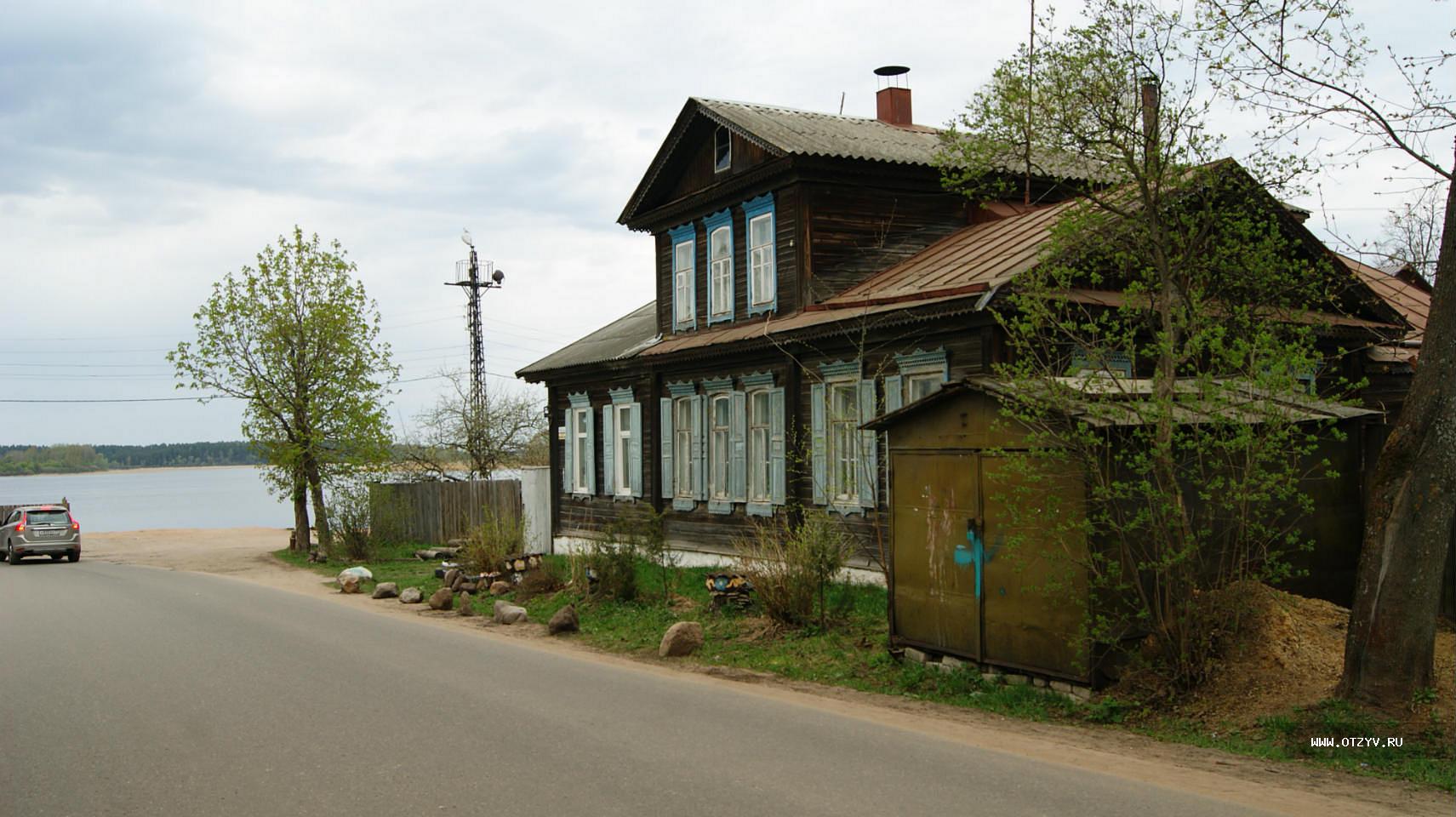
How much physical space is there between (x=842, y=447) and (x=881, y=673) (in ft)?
20.9

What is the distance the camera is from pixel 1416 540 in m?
8.21

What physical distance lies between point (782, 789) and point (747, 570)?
24.0ft

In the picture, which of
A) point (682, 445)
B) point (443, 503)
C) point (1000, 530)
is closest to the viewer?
point (1000, 530)

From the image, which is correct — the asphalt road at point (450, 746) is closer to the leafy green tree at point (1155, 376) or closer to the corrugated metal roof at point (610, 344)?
the leafy green tree at point (1155, 376)

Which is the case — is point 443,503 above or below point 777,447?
below

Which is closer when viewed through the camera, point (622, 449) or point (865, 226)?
point (865, 226)

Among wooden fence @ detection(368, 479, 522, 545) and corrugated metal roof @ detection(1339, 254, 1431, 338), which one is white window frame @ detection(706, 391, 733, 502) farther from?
wooden fence @ detection(368, 479, 522, 545)

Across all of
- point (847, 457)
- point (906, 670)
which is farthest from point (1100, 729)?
point (847, 457)

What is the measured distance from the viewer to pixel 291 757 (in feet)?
24.9


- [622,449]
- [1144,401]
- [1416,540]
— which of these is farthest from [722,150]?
[1416,540]

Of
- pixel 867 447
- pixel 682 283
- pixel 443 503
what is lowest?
pixel 443 503

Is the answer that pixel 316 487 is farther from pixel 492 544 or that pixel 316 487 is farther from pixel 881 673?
pixel 881 673

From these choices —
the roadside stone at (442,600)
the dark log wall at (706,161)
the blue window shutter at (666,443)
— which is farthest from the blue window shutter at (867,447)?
the roadside stone at (442,600)

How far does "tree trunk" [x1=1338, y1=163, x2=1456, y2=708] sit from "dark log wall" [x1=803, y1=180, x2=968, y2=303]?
11.4m
